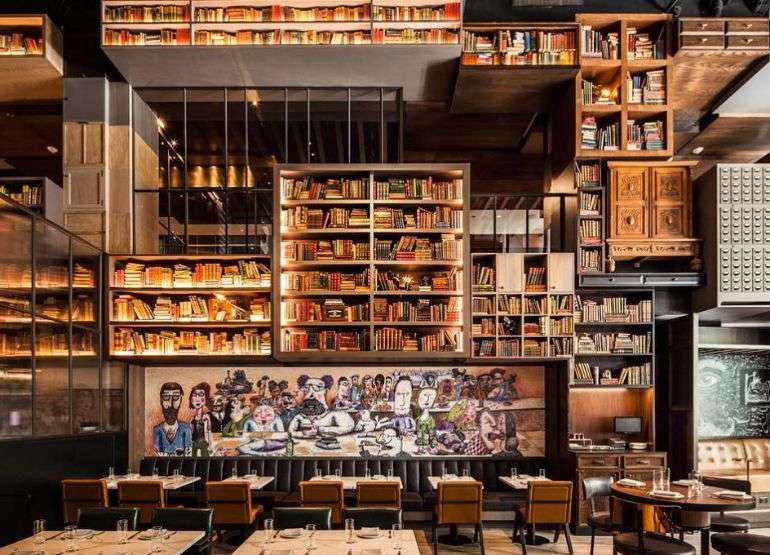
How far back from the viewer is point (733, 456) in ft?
33.1

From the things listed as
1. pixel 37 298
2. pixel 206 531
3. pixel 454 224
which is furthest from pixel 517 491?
pixel 37 298

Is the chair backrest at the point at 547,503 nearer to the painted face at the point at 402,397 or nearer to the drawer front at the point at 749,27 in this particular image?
the painted face at the point at 402,397

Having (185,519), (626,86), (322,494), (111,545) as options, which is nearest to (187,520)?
(185,519)

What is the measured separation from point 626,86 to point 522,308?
2.93 metres

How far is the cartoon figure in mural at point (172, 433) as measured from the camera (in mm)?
9469

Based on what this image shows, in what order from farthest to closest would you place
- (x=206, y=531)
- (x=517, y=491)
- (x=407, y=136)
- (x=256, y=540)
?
(x=407, y=136) → (x=517, y=491) → (x=206, y=531) → (x=256, y=540)

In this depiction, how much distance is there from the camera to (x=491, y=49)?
28.7 ft

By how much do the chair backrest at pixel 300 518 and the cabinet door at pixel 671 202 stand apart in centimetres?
550

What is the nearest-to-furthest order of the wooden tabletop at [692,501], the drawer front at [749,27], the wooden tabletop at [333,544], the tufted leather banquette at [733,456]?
the wooden tabletop at [333,544]
the wooden tabletop at [692,501]
the drawer front at [749,27]
the tufted leather banquette at [733,456]

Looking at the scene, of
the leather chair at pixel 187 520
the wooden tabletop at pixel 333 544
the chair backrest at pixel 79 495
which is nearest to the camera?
the wooden tabletop at pixel 333 544

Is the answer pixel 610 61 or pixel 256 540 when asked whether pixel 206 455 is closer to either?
pixel 256 540

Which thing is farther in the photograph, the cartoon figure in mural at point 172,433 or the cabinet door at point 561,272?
the cartoon figure in mural at point 172,433

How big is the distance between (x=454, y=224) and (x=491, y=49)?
2.11 meters

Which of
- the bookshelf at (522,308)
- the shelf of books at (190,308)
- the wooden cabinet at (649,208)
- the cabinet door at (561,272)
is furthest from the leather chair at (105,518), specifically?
the wooden cabinet at (649,208)
